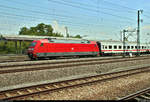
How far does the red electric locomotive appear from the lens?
20281 millimetres

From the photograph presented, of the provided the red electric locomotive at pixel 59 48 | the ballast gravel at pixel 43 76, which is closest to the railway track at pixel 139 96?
the ballast gravel at pixel 43 76

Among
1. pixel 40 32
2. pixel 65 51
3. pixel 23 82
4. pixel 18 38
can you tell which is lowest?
pixel 23 82

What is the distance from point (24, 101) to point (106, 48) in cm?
2772

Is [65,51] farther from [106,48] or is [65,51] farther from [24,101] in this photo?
[24,101]

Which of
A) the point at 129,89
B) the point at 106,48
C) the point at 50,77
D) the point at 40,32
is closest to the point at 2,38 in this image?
the point at 106,48

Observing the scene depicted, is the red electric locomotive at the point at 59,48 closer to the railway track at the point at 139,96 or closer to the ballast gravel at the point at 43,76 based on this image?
the ballast gravel at the point at 43,76

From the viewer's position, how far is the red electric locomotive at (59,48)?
66.5 feet

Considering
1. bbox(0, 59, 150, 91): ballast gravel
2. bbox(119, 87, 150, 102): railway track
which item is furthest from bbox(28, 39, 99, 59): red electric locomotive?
bbox(119, 87, 150, 102): railway track

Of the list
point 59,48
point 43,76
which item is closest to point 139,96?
point 43,76

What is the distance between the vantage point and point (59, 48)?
→ 22406 mm

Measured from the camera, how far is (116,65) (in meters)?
18.5

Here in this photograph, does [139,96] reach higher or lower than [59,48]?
lower

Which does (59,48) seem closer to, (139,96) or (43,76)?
(43,76)

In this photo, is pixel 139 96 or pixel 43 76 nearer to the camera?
pixel 139 96
